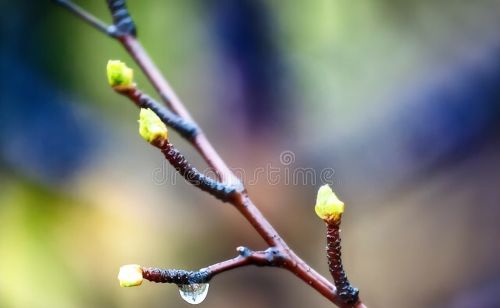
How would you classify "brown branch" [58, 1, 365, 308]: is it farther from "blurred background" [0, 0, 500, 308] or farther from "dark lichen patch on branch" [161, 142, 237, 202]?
"blurred background" [0, 0, 500, 308]

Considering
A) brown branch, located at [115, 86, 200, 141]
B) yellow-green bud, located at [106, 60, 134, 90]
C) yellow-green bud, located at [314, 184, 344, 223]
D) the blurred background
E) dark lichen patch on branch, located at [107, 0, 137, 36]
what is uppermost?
the blurred background

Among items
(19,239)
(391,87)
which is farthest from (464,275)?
(19,239)

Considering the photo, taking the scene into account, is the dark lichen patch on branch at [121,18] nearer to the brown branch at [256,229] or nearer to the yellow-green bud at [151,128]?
the brown branch at [256,229]

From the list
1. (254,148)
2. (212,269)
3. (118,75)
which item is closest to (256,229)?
(212,269)

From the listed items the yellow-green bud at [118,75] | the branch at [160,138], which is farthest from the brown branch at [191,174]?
the yellow-green bud at [118,75]

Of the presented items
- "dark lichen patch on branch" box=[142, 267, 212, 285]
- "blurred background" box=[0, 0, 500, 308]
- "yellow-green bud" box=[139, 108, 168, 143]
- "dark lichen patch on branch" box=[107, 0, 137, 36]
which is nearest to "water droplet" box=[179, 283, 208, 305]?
"dark lichen patch on branch" box=[142, 267, 212, 285]
